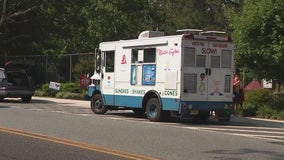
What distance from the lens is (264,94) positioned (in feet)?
73.6

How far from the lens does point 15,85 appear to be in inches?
1121

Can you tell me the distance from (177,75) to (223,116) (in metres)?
2.50

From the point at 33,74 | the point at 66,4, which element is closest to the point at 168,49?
the point at 33,74

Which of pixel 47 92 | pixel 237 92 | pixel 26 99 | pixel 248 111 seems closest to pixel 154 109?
pixel 237 92

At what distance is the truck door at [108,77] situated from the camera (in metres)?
20.8

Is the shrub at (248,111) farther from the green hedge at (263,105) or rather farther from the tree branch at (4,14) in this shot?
the tree branch at (4,14)

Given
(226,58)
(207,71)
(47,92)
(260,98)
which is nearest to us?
(207,71)

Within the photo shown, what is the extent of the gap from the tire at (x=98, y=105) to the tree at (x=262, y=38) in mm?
5770

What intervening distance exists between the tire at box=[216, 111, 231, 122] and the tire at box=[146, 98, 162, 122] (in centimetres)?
205

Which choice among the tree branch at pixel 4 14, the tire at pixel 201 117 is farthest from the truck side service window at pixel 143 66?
the tree branch at pixel 4 14

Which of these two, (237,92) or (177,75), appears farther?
(237,92)

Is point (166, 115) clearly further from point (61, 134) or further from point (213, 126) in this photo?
point (61, 134)

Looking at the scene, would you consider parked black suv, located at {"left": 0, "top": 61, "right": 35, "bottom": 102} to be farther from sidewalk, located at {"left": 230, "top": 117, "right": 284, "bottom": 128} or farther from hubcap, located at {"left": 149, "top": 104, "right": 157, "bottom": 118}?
sidewalk, located at {"left": 230, "top": 117, "right": 284, "bottom": 128}

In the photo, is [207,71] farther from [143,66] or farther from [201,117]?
[143,66]
